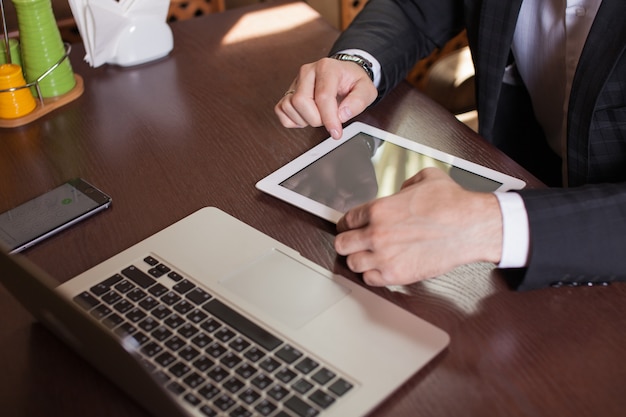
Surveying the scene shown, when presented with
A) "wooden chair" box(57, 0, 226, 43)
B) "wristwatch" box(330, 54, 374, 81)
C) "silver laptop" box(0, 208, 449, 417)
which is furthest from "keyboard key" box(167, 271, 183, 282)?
"wooden chair" box(57, 0, 226, 43)

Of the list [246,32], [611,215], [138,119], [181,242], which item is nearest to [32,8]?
[138,119]

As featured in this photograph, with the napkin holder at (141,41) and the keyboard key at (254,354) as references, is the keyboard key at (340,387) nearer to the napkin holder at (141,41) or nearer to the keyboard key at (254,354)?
the keyboard key at (254,354)

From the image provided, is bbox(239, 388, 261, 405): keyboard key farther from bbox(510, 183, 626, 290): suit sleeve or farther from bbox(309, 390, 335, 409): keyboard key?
bbox(510, 183, 626, 290): suit sleeve

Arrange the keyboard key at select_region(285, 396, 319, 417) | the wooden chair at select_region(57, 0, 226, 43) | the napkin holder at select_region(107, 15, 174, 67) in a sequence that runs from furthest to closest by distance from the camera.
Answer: the wooden chair at select_region(57, 0, 226, 43) < the napkin holder at select_region(107, 15, 174, 67) < the keyboard key at select_region(285, 396, 319, 417)

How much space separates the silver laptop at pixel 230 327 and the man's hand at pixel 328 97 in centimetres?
23

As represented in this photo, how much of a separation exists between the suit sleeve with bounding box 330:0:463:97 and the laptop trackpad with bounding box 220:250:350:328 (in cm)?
44

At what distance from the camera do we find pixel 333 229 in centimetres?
85

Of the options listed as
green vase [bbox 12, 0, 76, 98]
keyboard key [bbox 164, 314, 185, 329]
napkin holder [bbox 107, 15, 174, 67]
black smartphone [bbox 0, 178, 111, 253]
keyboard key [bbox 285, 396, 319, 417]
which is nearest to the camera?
keyboard key [bbox 285, 396, 319, 417]

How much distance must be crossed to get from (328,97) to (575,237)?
40 cm

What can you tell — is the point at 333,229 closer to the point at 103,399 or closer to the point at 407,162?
the point at 407,162

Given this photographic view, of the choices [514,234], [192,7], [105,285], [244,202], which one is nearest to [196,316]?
A: [105,285]

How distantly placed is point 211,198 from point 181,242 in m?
0.11

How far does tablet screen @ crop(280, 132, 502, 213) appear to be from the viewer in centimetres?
89

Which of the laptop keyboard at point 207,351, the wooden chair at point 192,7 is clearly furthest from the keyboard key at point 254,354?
the wooden chair at point 192,7
